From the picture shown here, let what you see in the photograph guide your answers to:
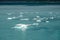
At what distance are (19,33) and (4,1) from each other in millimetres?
4493

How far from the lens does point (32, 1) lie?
23.5 feet

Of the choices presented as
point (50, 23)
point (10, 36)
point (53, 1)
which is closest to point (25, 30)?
point (10, 36)

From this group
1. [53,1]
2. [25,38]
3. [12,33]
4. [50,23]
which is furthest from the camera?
[53,1]

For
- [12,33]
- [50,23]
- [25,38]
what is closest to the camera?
[25,38]

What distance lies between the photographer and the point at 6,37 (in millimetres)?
2559

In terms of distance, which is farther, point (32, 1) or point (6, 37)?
point (32, 1)

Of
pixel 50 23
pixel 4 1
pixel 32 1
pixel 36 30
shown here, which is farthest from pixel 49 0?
pixel 36 30

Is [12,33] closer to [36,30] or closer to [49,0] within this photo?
[36,30]

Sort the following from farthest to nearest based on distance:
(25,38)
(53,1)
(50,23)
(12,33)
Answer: (53,1) → (50,23) → (12,33) → (25,38)

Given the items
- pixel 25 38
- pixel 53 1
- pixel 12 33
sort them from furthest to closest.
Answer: pixel 53 1, pixel 12 33, pixel 25 38

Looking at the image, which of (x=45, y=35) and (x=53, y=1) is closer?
(x=45, y=35)

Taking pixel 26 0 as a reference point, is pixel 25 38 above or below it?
above

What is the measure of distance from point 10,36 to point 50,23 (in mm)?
1015

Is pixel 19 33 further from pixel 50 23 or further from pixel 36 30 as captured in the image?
pixel 50 23
